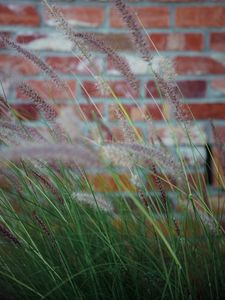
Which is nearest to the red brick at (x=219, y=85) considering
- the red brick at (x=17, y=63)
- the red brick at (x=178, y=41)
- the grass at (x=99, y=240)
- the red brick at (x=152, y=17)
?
the red brick at (x=178, y=41)

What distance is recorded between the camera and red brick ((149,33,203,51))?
167 centimetres

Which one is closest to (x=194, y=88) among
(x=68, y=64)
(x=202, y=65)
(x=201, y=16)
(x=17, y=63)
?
(x=202, y=65)

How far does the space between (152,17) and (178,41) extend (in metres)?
0.10

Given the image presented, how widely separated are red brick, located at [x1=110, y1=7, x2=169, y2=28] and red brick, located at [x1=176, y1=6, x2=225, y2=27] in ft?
0.12

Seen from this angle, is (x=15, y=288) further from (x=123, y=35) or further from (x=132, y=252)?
(x=123, y=35)

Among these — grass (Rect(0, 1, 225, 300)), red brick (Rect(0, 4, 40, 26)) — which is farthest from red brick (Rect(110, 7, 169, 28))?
grass (Rect(0, 1, 225, 300))

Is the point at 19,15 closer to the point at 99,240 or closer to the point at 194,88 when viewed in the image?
the point at 194,88

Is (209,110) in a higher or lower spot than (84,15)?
lower

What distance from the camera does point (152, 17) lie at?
5.46 ft

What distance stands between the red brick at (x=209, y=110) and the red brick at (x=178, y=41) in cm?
16

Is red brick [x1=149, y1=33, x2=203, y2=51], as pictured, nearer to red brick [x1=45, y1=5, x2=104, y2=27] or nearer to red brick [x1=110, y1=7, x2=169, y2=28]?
red brick [x1=110, y1=7, x2=169, y2=28]

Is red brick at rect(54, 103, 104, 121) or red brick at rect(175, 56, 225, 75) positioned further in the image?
red brick at rect(175, 56, 225, 75)

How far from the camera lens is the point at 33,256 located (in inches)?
31.4

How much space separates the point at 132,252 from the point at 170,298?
3.6 inches
